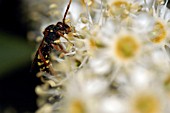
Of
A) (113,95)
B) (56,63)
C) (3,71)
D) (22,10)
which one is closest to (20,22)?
(22,10)

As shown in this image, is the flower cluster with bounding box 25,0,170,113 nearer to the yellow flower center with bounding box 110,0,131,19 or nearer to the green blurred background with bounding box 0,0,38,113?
the yellow flower center with bounding box 110,0,131,19

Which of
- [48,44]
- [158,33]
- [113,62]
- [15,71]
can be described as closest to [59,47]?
[48,44]

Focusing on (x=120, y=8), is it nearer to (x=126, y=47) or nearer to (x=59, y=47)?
(x=126, y=47)

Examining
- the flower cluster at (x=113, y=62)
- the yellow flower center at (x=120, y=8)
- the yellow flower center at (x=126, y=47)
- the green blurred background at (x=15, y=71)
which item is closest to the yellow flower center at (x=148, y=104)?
the flower cluster at (x=113, y=62)

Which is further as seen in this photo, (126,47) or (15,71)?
(15,71)

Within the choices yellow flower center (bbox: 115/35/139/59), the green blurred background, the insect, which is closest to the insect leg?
the insect

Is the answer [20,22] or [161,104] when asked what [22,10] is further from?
[161,104]
